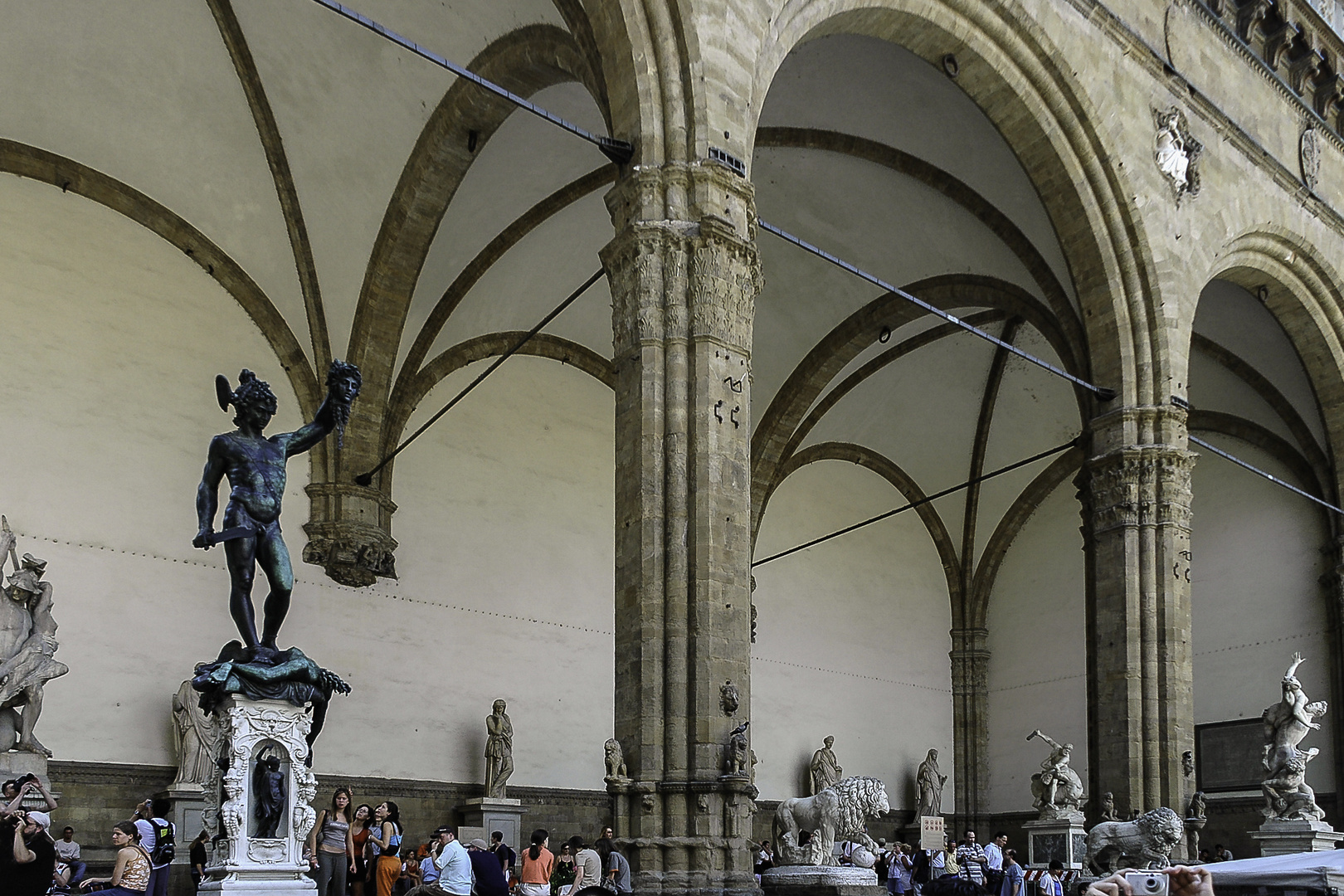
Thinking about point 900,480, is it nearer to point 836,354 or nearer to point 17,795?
point 836,354

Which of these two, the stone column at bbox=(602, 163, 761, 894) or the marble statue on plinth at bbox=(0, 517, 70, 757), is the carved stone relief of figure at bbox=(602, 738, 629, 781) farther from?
the marble statue on plinth at bbox=(0, 517, 70, 757)

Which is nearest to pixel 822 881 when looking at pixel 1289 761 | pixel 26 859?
pixel 26 859

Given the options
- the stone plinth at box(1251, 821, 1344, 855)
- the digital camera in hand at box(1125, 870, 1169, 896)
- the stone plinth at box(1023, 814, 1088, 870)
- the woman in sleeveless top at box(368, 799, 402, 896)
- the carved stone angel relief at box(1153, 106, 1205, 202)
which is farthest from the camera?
the stone plinth at box(1023, 814, 1088, 870)

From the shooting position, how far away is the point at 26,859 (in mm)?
6535

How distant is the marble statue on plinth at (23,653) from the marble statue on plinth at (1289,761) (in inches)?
438

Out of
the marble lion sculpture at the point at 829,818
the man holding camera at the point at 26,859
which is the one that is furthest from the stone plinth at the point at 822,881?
the man holding camera at the point at 26,859

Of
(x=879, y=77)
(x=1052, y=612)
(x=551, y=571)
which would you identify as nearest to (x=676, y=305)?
(x=879, y=77)

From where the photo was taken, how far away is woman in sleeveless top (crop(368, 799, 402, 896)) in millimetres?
9734

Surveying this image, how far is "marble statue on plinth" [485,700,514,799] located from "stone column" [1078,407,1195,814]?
6222 millimetres

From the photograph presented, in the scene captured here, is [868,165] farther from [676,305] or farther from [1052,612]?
[1052,612]

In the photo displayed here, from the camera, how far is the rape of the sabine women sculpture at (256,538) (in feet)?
21.0

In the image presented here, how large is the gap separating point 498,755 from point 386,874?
21.0ft

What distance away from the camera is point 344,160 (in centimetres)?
1497

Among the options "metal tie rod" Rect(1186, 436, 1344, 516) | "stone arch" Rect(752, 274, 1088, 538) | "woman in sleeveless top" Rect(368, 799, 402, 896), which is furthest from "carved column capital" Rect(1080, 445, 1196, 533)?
"woman in sleeveless top" Rect(368, 799, 402, 896)
